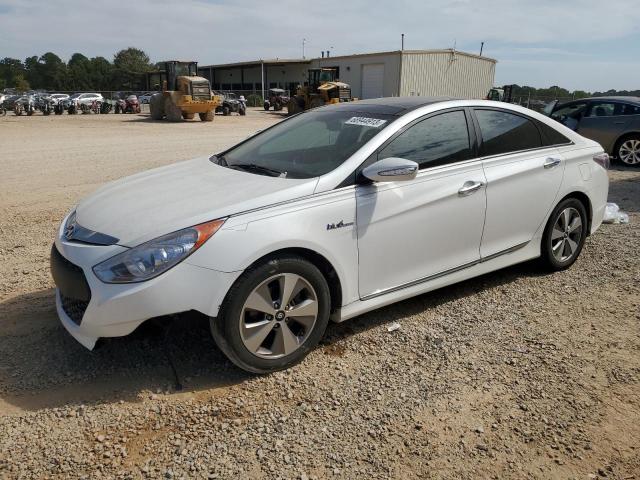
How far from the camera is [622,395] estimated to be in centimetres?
302

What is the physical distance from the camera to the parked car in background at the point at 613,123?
440 inches

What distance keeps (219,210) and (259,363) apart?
2.97 feet

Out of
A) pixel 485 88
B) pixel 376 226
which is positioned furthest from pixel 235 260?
pixel 485 88

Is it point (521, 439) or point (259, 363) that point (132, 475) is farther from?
point (521, 439)

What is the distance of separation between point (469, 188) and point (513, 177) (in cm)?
53

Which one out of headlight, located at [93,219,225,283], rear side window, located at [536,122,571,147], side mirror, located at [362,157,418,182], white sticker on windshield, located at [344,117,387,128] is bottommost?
headlight, located at [93,219,225,283]

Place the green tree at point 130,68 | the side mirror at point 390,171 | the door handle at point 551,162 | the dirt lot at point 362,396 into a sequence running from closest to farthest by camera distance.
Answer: the dirt lot at point 362,396, the side mirror at point 390,171, the door handle at point 551,162, the green tree at point 130,68

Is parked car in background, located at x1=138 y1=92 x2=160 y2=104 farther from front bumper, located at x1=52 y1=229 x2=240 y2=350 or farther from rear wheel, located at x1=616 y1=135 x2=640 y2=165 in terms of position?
front bumper, located at x1=52 y1=229 x2=240 y2=350

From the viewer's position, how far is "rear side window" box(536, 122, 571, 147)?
4516mm

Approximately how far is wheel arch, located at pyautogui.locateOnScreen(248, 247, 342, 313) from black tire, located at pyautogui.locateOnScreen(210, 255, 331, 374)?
0.10 ft

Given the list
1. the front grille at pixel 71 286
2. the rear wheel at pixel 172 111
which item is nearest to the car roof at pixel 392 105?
the front grille at pixel 71 286

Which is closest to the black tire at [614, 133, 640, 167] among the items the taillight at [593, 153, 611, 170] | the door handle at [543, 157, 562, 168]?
the taillight at [593, 153, 611, 170]

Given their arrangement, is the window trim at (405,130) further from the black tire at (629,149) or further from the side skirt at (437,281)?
the black tire at (629,149)

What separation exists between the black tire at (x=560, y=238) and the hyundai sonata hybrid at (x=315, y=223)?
0.02 m
